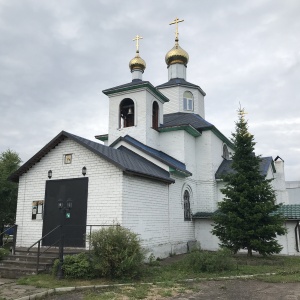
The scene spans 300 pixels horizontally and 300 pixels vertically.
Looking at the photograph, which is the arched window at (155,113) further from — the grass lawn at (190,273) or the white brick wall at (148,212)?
the grass lawn at (190,273)

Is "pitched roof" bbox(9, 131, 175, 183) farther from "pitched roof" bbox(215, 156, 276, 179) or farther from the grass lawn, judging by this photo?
"pitched roof" bbox(215, 156, 276, 179)

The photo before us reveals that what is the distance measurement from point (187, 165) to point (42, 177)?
25.0 feet

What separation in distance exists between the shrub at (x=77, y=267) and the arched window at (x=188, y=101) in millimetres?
15062

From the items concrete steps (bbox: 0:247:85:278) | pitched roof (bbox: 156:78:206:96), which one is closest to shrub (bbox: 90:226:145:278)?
concrete steps (bbox: 0:247:85:278)

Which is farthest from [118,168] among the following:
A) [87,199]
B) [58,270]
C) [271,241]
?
[271,241]

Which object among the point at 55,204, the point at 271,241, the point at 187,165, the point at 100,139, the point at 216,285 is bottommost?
the point at 216,285

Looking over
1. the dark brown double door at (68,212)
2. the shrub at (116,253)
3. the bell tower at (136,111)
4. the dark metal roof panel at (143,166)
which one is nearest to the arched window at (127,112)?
the bell tower at (136,111)

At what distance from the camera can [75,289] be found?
837 cm

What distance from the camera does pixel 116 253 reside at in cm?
943

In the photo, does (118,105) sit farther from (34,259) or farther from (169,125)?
(34,259)

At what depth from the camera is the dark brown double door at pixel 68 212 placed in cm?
1240

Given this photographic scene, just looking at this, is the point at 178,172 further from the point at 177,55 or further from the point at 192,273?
the point at 177,55

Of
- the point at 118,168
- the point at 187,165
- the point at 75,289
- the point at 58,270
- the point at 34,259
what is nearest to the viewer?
the point at 75,289

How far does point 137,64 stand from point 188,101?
4.36 metres
